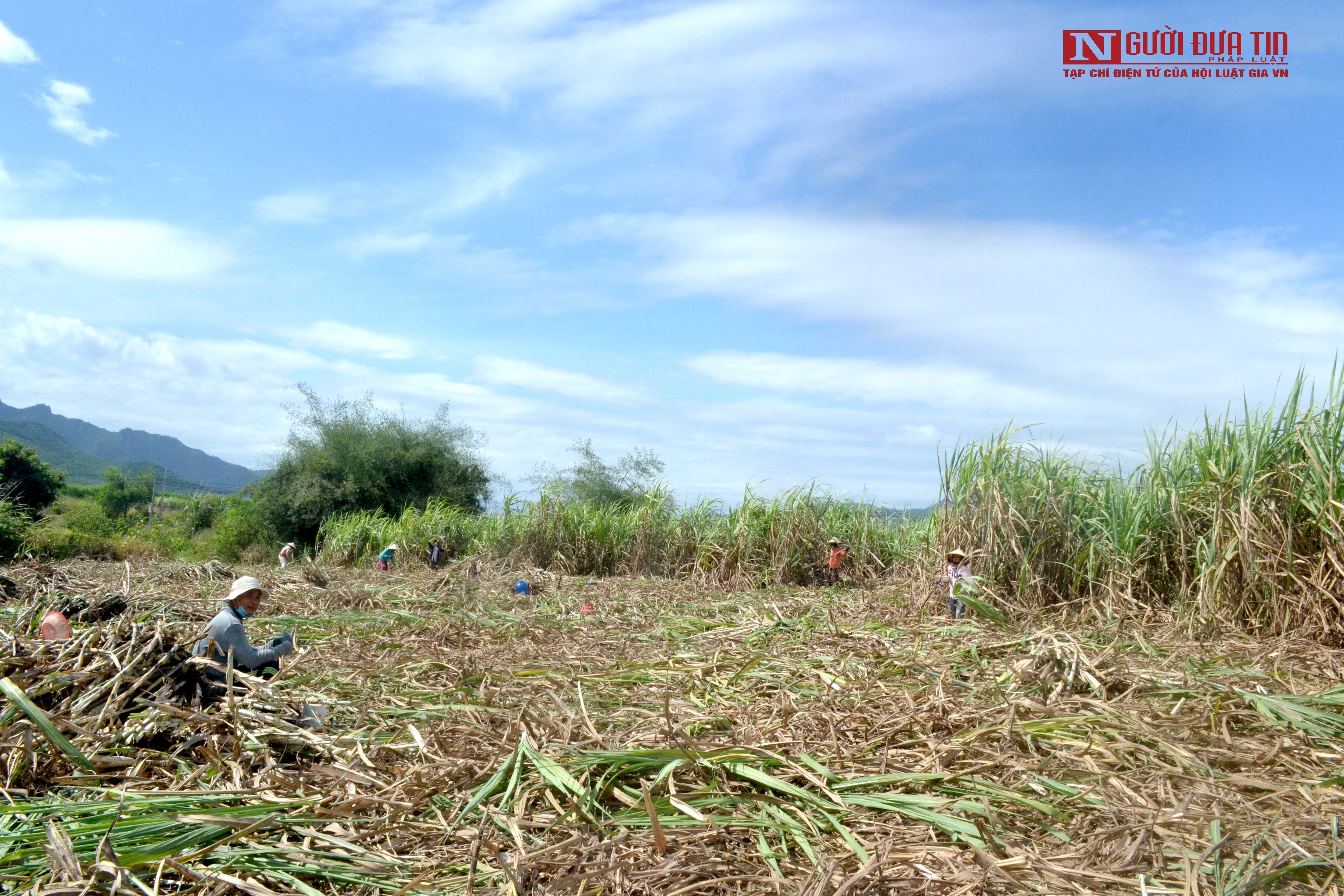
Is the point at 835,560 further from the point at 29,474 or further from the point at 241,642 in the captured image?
the point at 29,474

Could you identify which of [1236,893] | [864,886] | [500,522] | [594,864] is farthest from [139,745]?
[500,522]

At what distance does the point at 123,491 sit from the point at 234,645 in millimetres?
45036

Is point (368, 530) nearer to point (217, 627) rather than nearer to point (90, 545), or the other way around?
point (90, 545)

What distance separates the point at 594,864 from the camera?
2.70 metres

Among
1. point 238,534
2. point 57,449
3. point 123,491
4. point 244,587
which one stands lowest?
point 238,534

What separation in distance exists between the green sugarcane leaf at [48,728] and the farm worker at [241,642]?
2.87 ft

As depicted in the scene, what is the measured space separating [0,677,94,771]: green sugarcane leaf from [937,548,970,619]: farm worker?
19.5 feet

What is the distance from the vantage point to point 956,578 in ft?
23.9

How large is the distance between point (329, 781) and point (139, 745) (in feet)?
3.31

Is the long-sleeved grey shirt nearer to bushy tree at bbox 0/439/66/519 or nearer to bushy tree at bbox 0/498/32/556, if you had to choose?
bushy tree at bbox 0/498/32/556

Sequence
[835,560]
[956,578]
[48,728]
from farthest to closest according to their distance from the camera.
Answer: [835,560], [956,578], [48,728]

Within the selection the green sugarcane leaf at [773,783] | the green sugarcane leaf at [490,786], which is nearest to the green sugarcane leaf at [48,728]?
the green sugarcane leaf at [490,786]

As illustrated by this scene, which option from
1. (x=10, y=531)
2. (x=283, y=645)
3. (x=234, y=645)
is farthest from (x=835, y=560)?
(x=10, y=531)

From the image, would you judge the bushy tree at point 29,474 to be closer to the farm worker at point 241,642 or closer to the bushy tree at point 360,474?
the bushy tree at point 360,474
